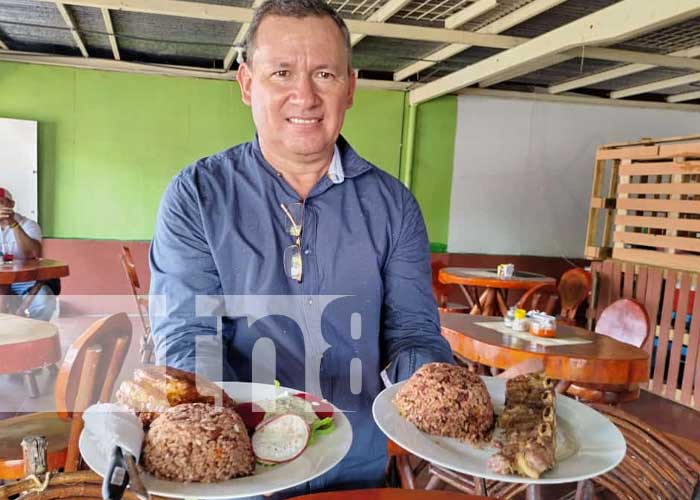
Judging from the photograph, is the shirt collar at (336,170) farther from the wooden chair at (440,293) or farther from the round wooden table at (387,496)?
the wooden chair at (440,293)

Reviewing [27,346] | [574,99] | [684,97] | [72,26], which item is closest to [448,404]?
[27,346]

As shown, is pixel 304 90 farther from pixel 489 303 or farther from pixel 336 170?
pixel 489 303

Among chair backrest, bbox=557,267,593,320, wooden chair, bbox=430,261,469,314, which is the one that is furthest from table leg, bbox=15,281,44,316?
chair backrest, bbox=557,267,593,320

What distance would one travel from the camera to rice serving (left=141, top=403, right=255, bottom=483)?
87 centimetres

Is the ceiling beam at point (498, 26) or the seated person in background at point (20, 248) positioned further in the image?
the seated person in background at point (20, 248)

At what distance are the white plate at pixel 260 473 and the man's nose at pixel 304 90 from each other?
0.77 m

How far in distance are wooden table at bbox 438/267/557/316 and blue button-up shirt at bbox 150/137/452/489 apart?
3.44 m

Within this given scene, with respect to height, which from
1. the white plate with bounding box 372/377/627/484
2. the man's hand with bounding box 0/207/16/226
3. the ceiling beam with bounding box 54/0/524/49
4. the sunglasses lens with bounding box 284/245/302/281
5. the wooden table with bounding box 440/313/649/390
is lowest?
the wooden table with bounding box 440/313/649/390

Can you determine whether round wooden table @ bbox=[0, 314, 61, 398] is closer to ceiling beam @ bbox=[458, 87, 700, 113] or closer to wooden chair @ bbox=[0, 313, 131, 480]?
wooden chair @ bbox=[0, 313, 131, 480]

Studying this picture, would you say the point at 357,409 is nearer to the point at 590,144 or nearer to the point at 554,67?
the point at 554,67

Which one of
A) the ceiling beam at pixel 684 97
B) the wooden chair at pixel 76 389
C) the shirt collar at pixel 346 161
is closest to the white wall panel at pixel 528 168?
the ceiling beam at pixel 684 97

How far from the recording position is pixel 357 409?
58.2 inches

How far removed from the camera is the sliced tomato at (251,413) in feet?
3.42

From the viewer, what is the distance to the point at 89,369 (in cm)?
182
